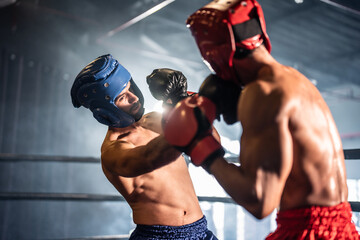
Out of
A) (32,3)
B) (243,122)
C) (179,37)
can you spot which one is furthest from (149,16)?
(243,122)

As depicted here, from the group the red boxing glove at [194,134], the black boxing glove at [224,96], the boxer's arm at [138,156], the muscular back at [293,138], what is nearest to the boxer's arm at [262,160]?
the muscular back at [293,138]

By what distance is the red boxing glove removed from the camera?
114cm

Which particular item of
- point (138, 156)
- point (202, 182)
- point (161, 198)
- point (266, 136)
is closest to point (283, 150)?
point (266, 136)

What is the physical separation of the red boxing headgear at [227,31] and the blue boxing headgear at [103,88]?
784 millimetres

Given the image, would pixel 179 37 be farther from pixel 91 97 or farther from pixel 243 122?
pixel 243 122

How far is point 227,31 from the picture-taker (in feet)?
3.97

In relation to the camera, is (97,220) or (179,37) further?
(179,37)

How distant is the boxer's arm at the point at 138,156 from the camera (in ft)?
4.75

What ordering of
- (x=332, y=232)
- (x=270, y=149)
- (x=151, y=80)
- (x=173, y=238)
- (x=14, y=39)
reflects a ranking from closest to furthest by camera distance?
(x=270, y=149) → (x=332, y=232) → (x=173, y=238) → (x=151, y=80) → (x=14, y=39)

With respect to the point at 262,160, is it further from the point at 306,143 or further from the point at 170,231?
the point at 170,231

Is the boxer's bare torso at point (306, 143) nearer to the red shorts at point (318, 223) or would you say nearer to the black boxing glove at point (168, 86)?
the red shorts at point (318, 223)

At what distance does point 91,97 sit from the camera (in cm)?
195

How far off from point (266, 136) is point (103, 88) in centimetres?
117

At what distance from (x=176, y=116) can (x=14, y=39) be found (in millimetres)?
4940
